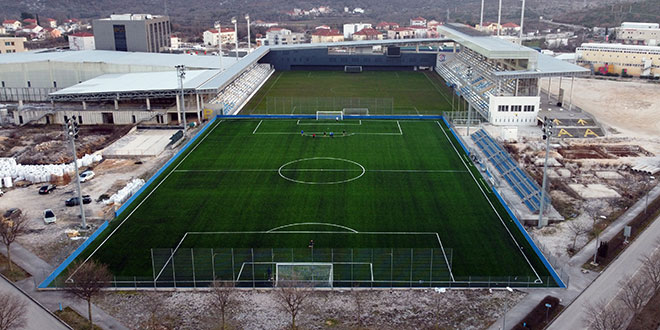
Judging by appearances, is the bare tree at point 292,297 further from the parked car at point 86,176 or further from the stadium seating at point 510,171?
the parked car at point 86,176

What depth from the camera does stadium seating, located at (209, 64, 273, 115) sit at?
72.1 metres

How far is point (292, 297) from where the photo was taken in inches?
1054

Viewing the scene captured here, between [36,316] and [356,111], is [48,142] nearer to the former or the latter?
[356,111]

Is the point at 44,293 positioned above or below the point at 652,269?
below

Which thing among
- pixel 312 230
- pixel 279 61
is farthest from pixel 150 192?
pixel 279 61

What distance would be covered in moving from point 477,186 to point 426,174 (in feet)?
15.1

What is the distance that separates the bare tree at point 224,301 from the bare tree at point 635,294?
60.0 ft

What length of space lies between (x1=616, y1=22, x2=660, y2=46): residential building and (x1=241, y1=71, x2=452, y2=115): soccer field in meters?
62.4

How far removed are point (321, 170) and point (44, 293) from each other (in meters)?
24.2

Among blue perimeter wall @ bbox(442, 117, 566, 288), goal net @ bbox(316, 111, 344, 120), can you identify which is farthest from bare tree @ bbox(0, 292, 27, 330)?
goal net @ bbox(316, 111, 344, 120)

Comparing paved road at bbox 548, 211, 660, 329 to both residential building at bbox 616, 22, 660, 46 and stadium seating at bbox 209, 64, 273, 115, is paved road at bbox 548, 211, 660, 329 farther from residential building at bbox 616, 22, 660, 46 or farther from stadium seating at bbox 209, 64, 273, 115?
residential building at bbox 616, 22, 660, 46

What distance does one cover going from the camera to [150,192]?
43.3 m

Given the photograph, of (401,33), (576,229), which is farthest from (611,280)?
(401,33)

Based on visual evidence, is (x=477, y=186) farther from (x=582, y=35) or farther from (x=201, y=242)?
(x=582, y=35)
